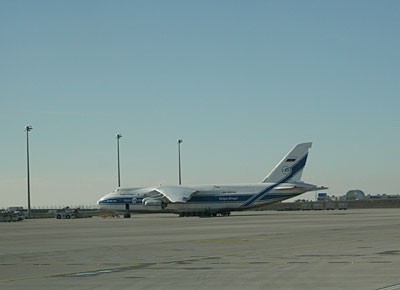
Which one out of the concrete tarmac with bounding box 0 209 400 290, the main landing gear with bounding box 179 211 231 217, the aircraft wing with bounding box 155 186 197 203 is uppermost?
the aircraft wing with bounding box 155 186 197 203

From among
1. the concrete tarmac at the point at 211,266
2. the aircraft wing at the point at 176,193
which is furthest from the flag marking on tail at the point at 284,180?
the concrete tarmac at the point at 211,266

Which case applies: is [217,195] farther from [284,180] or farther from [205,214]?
[284,180]

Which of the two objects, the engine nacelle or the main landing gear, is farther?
the main landing gear

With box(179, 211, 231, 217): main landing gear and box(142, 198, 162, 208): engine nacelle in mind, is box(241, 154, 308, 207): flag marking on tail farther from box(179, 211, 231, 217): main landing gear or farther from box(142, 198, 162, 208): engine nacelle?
box(142, 198, 162, 208): engine nacelle

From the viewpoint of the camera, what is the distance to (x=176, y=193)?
103062 mm

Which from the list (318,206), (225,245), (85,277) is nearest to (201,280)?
(85,277)

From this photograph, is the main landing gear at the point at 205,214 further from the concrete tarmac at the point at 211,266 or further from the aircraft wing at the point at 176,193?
the concrete tarmac at the point at 211,266

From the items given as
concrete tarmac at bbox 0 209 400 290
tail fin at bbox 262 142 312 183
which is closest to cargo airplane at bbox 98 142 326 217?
tail fin at bbox 262 142 312 183

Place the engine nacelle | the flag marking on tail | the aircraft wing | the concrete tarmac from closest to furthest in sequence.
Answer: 1. the concrete tarmac
2. the flag marking on tail
3. the aircraft wing
4. the engine nacelle

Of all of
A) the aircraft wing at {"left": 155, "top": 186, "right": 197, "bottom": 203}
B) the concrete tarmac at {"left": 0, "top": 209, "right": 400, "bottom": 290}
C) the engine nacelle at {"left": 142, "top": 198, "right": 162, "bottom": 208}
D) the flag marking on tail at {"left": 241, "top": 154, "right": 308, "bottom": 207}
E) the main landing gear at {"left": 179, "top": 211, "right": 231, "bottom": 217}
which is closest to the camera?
the concrete tarmac at {"left": 0, "top": 209, "right": 400, "bottom": 290}

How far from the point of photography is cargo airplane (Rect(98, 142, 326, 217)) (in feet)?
332

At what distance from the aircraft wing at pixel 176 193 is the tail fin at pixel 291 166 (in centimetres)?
1079

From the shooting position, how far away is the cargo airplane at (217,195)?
10131 centimetres

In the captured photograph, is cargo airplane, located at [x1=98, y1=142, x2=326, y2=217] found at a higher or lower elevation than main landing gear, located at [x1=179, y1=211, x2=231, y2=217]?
higher
